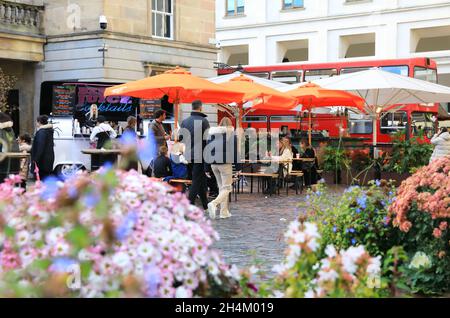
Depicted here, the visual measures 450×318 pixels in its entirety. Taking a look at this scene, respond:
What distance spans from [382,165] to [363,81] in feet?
7.88

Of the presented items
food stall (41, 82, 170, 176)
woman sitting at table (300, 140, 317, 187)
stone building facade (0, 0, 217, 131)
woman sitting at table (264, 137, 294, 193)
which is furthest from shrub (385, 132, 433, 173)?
stone building facade (0, 0, 217, 131)

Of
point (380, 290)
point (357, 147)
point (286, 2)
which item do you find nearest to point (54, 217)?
point (380, 290)

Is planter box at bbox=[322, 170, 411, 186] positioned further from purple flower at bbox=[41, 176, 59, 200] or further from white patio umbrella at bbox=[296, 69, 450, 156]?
purple flower at bbox=[41, 176, 59, 200]

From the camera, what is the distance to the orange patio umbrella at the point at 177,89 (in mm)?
16156

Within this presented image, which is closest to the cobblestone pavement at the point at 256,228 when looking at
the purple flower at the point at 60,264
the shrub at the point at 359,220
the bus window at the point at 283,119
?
the shrub at the point at 359,220

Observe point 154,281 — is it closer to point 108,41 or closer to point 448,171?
point 448,171

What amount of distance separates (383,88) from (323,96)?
229 cm

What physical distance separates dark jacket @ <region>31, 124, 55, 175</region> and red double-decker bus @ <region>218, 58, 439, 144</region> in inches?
533

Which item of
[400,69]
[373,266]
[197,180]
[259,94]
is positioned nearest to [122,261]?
[373,266]

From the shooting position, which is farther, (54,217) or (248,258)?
(248,258)

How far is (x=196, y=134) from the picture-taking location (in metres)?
12.8

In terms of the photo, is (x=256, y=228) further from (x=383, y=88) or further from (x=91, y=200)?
(x=91, y=200)

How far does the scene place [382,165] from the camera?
65.3 feet

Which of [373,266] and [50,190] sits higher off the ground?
[50,190]
